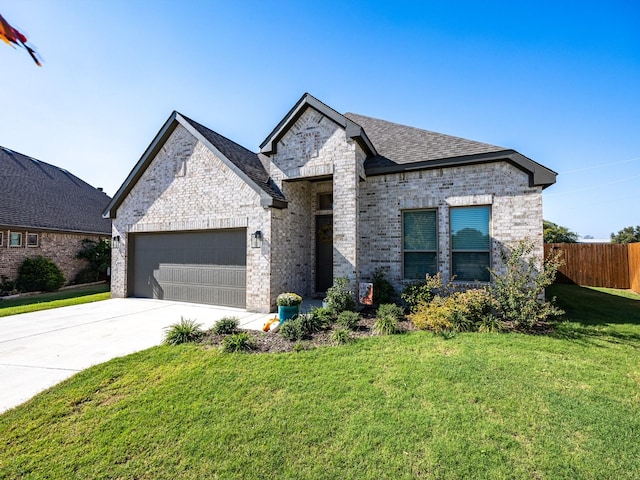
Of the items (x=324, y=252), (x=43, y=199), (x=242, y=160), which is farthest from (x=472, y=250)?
(x=43, y=199)

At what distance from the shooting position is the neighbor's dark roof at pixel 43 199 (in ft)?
46.8

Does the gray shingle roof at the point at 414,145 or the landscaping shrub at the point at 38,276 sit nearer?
the gray shingle roof at the point at 414,145

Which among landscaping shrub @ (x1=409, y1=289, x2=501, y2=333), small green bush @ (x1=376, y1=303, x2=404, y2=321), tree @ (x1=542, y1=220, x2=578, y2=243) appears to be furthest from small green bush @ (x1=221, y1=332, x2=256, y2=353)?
tree @ (x1=542, y1=220, x2=578, y2=243)

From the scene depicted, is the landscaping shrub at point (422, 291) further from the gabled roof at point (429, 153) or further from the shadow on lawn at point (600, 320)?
the gabled roof at point (429, 153)

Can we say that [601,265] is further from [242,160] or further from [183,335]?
[183,335]

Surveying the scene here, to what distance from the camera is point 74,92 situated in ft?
20.9

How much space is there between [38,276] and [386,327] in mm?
17016

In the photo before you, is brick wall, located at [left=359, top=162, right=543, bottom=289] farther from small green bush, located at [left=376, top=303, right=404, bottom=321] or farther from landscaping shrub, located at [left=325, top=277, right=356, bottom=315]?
small green bush, located at [left=376, top=303, right=404, bottom=321]

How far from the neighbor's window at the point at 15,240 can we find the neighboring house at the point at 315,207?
6.98 metres

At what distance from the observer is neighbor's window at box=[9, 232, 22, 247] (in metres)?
13.5

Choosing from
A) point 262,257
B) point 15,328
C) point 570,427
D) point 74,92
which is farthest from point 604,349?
point 15,328

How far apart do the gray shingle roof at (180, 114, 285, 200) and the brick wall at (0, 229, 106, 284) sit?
11377mm

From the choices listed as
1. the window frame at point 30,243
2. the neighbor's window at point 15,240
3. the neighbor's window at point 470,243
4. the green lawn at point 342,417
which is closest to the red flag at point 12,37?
the green lawn at point 342,417

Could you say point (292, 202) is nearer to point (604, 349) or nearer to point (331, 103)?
point (331, 103)
